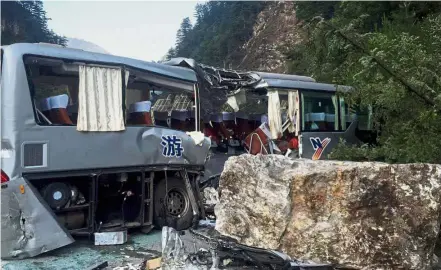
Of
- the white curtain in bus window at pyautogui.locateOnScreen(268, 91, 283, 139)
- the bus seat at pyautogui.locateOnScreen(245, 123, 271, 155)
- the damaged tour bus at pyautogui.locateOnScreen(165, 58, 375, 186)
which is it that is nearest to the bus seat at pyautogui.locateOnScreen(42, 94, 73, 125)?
the damaged tour bus at pyautogui.locateOnScreen(165, 58, 375, 186)

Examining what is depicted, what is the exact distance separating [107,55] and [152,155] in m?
1.55

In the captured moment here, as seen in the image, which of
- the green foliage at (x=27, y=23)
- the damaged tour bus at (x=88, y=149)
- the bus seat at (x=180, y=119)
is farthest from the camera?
the green foliage at (x=27, y=23)

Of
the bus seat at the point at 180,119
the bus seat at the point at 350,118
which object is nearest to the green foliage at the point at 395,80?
the bus seat at the point at 180,119

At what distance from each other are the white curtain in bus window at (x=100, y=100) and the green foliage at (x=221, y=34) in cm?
3085

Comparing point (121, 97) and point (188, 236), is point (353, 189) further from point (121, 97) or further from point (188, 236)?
point (121, 97)

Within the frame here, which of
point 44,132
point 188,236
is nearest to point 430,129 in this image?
point 188,236

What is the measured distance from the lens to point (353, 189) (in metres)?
4.50

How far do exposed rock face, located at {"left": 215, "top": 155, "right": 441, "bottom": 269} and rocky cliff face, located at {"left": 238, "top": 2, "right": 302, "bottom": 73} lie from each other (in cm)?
2857

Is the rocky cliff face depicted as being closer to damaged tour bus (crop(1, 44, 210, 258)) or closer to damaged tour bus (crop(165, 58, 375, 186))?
damaged tour bus (crop(165, 58, 375, 186))

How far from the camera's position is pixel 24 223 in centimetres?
496

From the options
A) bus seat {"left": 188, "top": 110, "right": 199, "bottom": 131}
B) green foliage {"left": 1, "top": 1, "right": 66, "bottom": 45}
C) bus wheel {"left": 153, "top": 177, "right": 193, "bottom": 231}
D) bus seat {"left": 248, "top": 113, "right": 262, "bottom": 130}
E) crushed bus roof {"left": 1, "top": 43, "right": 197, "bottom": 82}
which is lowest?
bus wheel {"left": 153, "top": 177, "right": 193, "bottom": 231}

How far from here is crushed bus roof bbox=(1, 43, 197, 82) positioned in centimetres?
522

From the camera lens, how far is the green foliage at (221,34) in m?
41.4

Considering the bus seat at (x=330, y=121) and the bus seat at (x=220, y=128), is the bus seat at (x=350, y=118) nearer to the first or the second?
the bus seat at (x=330, y=121)
